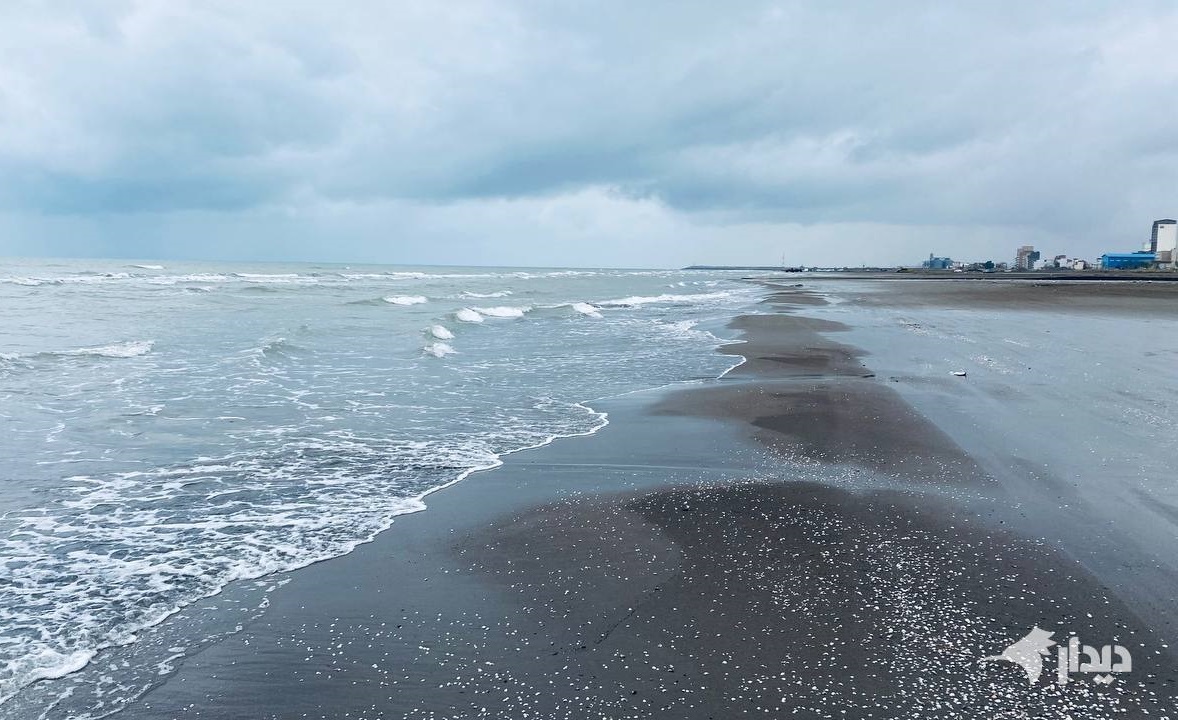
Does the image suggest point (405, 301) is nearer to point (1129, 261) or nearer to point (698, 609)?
point (698, 609)

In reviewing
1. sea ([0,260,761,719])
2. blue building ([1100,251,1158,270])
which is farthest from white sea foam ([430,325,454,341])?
blue building ([1100,251,1158,270])

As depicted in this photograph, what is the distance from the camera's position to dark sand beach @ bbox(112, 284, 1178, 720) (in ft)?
12.2

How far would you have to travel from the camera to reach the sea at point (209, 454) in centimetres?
464

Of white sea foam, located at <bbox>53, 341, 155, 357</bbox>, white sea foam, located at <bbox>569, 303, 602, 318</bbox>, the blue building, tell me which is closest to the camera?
white sea foam, located at <bbox>53, 341, 155, 357</bbox>

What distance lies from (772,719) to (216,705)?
307cm

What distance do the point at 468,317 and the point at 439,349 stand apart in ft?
38.8

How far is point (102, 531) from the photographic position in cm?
629

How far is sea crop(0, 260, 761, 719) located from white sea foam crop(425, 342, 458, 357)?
0.57 feet

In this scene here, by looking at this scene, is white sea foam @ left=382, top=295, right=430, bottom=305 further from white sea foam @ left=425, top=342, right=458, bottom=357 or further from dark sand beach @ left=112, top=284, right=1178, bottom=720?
dark sand beach @ left=112, top=284, right=1178, bottom=720

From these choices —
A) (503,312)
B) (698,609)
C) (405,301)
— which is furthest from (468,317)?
(698,609)

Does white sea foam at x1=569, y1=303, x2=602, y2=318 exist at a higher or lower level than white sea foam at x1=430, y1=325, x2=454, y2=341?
higher

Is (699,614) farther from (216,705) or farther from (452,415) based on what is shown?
(452,415)

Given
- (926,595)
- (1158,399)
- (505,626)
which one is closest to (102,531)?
(505,626)

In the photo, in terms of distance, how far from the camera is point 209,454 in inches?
349
